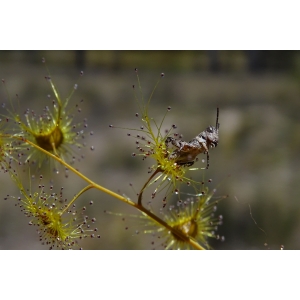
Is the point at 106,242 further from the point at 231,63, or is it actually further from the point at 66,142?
the point at 231,63

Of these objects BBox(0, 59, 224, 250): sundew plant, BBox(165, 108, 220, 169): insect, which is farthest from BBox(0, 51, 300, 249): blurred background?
BBox(165, 108, 220, 169): insect

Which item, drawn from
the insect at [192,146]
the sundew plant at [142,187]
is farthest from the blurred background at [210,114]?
the insect at [192,146]

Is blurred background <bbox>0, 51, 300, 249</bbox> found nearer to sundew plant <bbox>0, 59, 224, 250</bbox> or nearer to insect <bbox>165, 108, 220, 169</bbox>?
sundew plant <bbox>0, 59, 224, 250</bbox>

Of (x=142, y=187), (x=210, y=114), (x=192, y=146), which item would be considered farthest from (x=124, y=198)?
(x=210, y=114)

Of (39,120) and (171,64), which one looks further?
(171,64)

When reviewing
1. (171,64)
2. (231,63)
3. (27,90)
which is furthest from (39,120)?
(231,63)

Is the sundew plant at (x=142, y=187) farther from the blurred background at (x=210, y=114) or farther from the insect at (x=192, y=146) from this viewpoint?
the blurred background at (x=210, y=114)

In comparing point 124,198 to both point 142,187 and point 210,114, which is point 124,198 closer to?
point 142,187
